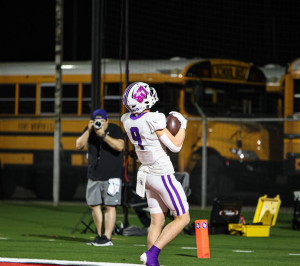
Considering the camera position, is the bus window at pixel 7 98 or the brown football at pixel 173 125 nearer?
the brown football at pixel 173 125

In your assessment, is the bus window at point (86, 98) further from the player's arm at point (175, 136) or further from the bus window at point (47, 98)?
the player's arm at point (175, 136)

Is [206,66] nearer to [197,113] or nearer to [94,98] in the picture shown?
[197,113]

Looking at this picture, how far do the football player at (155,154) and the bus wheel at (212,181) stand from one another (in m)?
9.70

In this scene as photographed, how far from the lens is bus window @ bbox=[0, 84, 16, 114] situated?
61.1 feet

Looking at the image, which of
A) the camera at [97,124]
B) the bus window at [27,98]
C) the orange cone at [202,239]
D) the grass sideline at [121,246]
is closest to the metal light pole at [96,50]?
the camera at [97,124]

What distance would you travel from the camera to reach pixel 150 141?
22.5 feet

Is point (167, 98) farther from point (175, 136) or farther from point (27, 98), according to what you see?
point (175, 136)

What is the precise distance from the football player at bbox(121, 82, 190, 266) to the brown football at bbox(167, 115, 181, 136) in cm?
6

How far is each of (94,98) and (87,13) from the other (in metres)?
32.0

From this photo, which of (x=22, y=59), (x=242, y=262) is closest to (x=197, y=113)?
(x=242, y=262)

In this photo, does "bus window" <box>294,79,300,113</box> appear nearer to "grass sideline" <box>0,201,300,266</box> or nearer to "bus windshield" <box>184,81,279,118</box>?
"bus windshield" <box>184,81,279,118</box>

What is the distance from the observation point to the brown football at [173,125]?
6.96m

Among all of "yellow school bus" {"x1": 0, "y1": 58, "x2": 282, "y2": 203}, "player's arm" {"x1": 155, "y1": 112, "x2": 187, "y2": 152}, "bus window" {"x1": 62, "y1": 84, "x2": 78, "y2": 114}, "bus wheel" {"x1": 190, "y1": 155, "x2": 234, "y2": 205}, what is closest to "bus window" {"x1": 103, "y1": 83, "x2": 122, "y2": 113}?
"yellow school bus" {"x1": 0, "y1": 58, "x2": 282, "y2": 203}

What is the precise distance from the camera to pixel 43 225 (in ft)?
41.1
